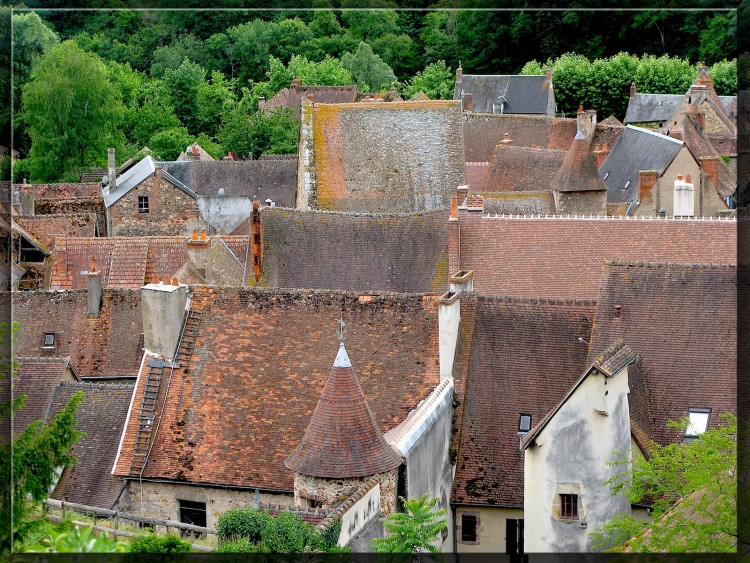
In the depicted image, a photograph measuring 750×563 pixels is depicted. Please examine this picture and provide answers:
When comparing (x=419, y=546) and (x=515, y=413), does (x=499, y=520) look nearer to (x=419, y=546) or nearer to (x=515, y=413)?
(x=515, y=413)

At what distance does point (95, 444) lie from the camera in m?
26.6

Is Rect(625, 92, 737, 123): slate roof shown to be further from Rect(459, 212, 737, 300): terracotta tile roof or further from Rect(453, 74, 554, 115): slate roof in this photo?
Rect(459, 212, 737, 300): terracotta tile roof

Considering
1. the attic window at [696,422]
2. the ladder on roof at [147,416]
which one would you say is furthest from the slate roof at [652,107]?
the ladder on roof at [147,416]

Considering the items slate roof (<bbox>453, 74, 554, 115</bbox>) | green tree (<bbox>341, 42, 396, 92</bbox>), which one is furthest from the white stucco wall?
green tree (<bbox>341, 42, 396, 92</bbox>)

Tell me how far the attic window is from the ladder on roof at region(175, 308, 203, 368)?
32.9ft

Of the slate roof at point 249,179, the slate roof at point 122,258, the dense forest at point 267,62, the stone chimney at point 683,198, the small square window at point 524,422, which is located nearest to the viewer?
the small square window at point 524,422

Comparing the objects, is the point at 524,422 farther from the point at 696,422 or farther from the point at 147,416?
the point at 147,416

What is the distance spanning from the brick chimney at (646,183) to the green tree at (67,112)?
35.9 metres

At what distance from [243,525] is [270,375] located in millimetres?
7254

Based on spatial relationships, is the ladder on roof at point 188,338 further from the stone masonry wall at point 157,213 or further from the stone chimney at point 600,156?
the stone chimney at point 600,156

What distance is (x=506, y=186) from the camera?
5431cm

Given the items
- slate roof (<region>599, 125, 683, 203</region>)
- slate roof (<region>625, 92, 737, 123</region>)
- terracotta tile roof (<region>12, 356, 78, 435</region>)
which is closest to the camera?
terracotta tile roof (<region>12, 356, 78, 435</region>)

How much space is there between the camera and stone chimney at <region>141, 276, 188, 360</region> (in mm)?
26234

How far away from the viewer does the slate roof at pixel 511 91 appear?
3393 inches
